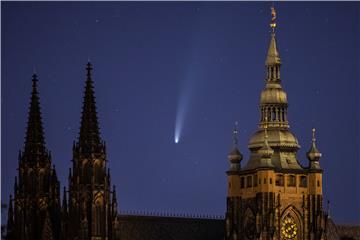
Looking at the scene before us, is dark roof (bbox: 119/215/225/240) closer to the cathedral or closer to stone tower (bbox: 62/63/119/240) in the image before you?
the cathedral

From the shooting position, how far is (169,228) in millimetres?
185875

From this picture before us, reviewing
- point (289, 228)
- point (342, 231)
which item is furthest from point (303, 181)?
point (342, 231)

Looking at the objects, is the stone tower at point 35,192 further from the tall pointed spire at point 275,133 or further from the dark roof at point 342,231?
the dark roof at point 342,231

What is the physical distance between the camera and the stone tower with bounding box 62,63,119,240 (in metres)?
170

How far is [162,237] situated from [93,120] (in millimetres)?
17026

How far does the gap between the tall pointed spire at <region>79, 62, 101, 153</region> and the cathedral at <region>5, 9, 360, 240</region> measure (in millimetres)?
94

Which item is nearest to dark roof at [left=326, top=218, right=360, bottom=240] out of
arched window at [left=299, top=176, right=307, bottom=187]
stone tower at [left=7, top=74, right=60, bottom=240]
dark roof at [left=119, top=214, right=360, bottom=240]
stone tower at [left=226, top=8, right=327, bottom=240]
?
dark roof at [left=119, top=214, right=360, bottom=240]

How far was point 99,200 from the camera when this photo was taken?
171m

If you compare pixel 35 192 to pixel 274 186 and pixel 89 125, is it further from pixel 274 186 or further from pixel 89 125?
pixel 274 186

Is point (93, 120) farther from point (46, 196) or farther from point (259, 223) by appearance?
point (259, 223)

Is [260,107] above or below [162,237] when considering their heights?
above

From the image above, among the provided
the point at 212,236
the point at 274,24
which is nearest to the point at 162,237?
the point at 212,236

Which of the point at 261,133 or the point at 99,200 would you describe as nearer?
the point at 99,200

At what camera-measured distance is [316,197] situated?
607 ft
